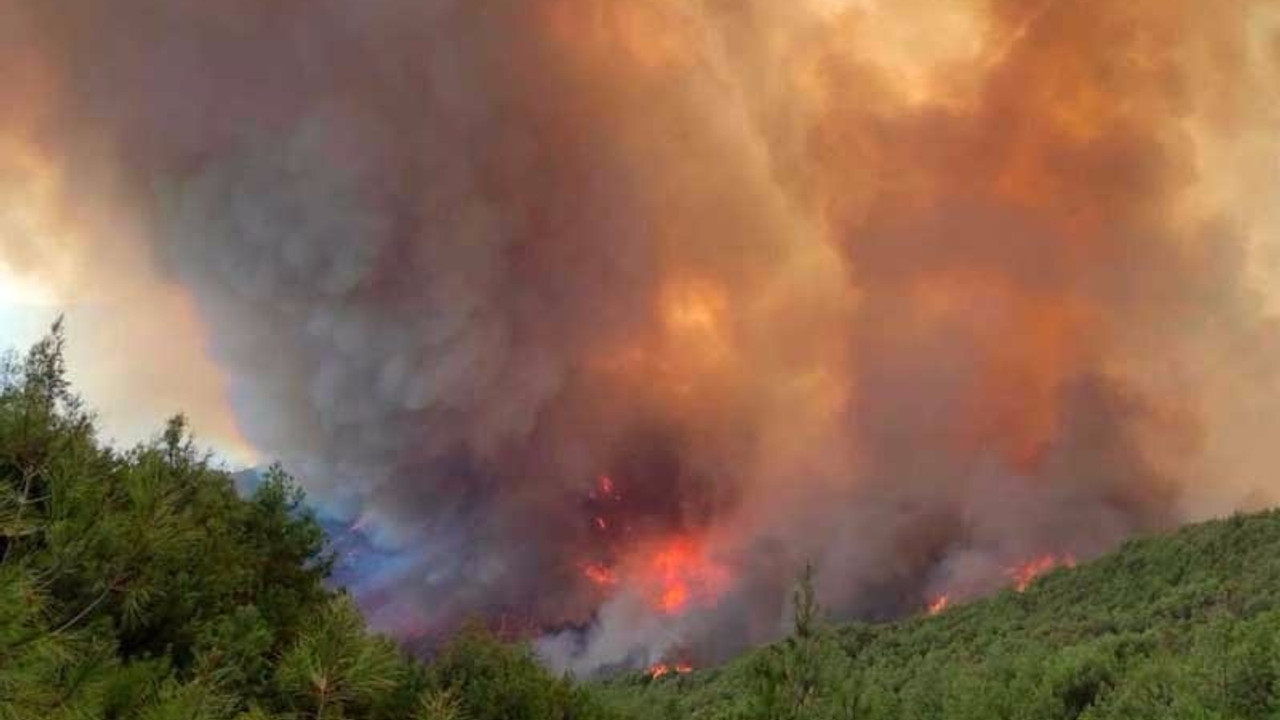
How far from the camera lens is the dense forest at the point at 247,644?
6.85 m

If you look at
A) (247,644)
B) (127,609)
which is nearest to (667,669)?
(247,644)

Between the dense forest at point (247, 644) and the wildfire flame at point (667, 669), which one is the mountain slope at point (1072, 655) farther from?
the wildfire flame at point (667, 669)

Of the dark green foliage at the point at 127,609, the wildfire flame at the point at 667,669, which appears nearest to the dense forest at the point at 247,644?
the dark green foliage at the point at 127,609

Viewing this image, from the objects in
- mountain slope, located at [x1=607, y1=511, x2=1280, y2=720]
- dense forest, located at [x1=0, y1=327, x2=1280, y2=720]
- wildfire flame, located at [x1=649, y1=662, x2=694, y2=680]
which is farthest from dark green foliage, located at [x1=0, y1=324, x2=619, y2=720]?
wildfire flame, located at [x1=649, y1=662, x2=694, y2=680]

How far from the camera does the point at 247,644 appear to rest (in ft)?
43.5

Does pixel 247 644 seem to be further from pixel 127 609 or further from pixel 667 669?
pixel 667 669

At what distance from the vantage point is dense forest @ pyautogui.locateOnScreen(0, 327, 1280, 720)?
6848 mm

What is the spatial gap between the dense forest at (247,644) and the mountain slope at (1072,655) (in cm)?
13

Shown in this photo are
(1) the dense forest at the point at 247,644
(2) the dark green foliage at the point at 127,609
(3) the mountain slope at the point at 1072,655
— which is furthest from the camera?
(3) the mountain slope at the point at 1072,655

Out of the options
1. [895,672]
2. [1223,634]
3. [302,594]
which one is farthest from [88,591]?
[895,672]

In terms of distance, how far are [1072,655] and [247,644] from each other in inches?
2120

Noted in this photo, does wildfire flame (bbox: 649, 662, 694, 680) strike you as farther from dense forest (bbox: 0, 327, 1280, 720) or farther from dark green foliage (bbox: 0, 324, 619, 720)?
dark green foliage (bbox: 0, 324, 619, 720)

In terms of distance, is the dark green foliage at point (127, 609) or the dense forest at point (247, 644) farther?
the dense forest at point (247, 644)

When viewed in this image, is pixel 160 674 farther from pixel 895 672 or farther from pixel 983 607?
pixel 983 607
